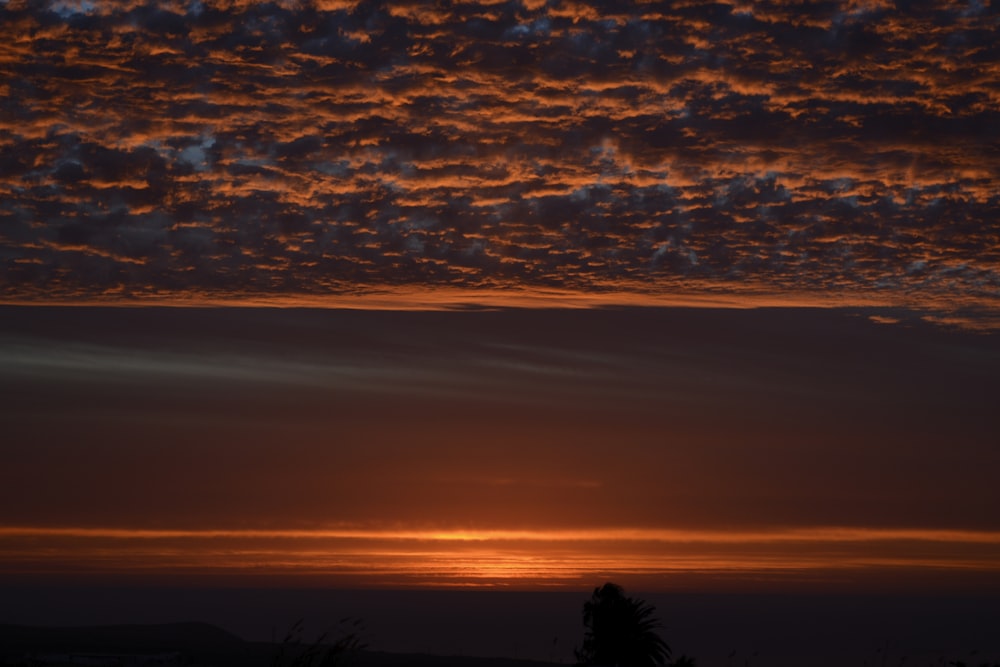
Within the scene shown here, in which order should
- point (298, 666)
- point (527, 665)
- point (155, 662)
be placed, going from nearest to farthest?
point (298, 666)
point (155, 662)
point (527, 665)

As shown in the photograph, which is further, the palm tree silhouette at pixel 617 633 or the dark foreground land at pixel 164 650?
the palm tree silhouette at pixel 617 633

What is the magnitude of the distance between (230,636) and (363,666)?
20.5 meters

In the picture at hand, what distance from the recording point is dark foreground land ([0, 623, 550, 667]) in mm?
28422

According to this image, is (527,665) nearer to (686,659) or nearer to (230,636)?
(686,659)

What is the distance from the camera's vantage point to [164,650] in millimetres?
45000

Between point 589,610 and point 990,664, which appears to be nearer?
point 990,664

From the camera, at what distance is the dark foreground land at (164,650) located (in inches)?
1119

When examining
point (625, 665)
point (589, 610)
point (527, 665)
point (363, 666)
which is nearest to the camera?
point (363, 666)

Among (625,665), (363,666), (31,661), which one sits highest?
(625,665)

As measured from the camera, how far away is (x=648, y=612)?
157ft

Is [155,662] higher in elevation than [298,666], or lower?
higher

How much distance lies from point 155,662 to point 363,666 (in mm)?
7692

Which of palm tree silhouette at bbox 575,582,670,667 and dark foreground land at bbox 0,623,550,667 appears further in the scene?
palm tree silhouette at bbox 575,582,670,667

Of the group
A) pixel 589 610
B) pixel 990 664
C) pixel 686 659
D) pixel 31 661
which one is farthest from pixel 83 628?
pixel 990 664
